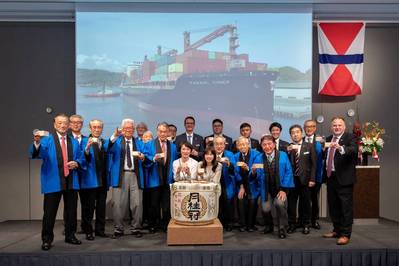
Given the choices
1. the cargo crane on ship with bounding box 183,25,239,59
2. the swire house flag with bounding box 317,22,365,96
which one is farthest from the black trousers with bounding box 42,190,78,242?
the swire house flag with bounding box 317,22,365,96

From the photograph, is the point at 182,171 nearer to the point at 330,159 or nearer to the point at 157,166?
the point at 157,166

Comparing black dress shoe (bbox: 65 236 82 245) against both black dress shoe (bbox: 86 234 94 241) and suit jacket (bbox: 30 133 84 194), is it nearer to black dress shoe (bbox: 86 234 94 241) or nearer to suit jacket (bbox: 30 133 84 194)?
black dress shoe (bbox: 86 234 94 241)

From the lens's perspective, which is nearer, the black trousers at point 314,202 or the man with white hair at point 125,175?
the man with white hair at point 125,175

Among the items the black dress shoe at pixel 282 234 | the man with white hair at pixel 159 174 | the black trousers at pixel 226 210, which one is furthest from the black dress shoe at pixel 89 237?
the black dress shoe at pixel 282 234

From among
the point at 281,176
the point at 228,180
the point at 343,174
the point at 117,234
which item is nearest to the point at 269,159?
the point at 281,176

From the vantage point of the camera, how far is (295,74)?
5.97 m

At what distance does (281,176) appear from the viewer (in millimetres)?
4477

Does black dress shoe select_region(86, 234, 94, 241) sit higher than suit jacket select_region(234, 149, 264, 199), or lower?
lower

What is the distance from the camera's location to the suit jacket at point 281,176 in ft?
14.6

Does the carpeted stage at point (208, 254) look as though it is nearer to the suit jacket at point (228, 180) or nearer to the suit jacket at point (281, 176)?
the suit jacket at point (281, 176)

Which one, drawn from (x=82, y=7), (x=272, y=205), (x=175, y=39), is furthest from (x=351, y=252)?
(x=82, y=7)

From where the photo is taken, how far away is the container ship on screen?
5988mm

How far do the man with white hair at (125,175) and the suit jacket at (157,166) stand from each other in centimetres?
11

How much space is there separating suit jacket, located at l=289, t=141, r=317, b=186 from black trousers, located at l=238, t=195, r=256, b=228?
0.65 m
